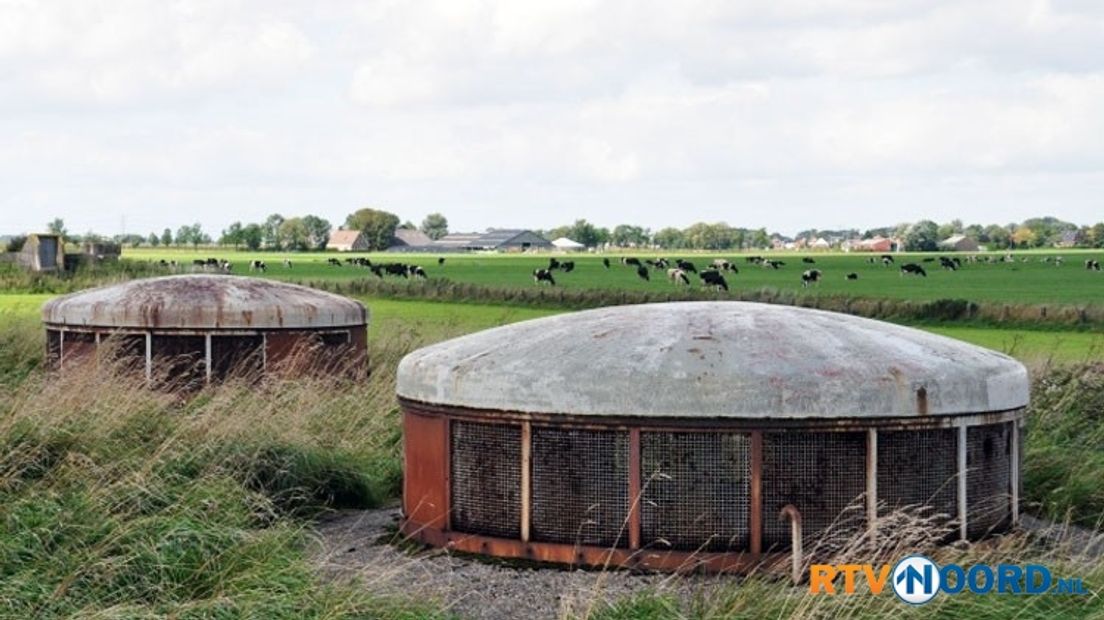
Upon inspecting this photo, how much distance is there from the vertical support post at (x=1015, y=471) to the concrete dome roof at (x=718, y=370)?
0.21 meters

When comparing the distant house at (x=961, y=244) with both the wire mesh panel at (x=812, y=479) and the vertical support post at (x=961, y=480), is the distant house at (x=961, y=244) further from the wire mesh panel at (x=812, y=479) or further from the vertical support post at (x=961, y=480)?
the wire mesh panel at (x=812, y=479)

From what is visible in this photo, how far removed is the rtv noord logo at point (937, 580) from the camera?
8.32 metres

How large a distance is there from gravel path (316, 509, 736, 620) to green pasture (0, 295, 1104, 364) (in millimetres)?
9942

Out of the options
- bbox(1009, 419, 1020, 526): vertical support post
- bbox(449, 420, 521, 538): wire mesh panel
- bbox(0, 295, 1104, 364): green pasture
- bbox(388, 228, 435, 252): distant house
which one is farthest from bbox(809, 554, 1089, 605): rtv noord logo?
bbox(388, 228, 435, 252): distant house

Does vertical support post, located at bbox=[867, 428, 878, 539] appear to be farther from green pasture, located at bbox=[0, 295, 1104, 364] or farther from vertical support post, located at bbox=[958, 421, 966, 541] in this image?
green pasture, located at bbox=[0, 295, 1104, 364]

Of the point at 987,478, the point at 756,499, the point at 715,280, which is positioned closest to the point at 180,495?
the point at 756,499

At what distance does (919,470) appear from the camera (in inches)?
397

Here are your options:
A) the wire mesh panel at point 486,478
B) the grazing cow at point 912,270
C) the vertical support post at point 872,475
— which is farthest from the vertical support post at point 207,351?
the grazing cow at point 912,270

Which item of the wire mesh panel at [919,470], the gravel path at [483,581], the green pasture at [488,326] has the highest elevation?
the wire mesh panel at [919,470]

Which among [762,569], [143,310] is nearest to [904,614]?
A: [762,569]

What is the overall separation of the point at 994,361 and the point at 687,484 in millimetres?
2643

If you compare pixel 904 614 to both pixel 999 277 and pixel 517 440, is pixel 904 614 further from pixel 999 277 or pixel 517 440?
pixel 999 277

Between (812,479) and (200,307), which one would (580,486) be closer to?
(812,479)

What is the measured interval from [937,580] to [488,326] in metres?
22.5
